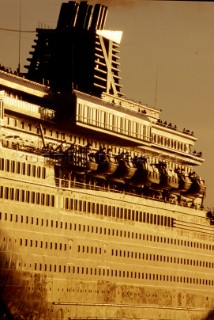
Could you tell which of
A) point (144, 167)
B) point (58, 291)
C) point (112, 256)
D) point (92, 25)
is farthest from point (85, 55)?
point (58, 291)

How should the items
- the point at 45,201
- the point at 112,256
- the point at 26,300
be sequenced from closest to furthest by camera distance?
the point at 26,300 → the point at 45,201 → the point at 112,256

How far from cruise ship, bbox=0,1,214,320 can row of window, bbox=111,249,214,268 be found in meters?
0.08

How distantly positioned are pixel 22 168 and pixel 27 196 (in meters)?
1.62

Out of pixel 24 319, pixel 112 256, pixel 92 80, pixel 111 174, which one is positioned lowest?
pixel 24 319

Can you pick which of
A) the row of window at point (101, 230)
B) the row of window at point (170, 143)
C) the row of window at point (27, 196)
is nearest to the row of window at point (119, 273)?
the row of window at point (101, 230)

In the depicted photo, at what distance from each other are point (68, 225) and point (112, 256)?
23.2 ft

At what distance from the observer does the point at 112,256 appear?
6975cm

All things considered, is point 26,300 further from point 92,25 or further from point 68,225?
point 92,25

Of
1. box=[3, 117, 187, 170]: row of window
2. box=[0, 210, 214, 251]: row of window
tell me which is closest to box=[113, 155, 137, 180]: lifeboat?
box=[3, 117, 187, 170]: row of window

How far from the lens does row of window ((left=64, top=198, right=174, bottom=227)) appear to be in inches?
2579

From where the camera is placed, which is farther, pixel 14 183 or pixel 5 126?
pixel 5 126

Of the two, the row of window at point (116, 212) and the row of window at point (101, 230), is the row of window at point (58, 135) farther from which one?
the row of window at point (101, 230)

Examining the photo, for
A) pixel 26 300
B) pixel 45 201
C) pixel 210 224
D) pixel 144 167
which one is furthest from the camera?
pixel 210 224

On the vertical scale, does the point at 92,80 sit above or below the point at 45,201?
above
